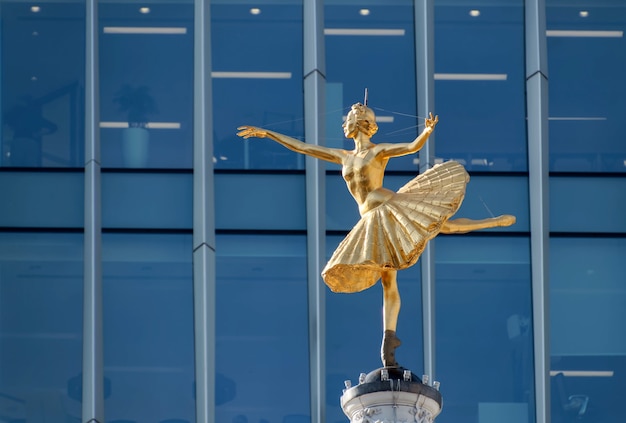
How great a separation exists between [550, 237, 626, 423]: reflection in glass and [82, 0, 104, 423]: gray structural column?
8909 millimetres

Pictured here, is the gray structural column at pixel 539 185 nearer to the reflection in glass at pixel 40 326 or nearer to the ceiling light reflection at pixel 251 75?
the ceiling light reflection at pixel 251 75

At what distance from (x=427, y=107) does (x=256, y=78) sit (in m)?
3.58

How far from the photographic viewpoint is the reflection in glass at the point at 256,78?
42.7m

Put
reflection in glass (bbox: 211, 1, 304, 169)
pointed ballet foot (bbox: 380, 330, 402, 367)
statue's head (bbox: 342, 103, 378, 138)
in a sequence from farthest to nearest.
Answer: reflection in glass (bbox: 211, 1, 304, 169)
statue's head (bbox: 342, 103, 378, 138)
pointed ballet foot (bbox: 380, 330, 402, 367)

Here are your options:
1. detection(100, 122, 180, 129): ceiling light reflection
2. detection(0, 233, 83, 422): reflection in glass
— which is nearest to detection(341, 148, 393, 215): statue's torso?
detection(0, 233, 83, 422): reflection in glass

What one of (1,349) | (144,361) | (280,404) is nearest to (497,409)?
(280,404)

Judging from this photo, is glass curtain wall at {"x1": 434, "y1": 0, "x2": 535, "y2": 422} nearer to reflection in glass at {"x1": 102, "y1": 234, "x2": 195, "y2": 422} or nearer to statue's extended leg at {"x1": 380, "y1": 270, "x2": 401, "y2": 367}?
reflection in glass at {"x1": 102, "y1": 234, "x2": 195, "y2": 422}

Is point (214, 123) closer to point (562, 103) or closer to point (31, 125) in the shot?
point (31, 125)

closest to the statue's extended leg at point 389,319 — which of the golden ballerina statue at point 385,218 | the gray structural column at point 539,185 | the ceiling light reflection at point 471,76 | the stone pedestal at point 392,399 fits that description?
the golden ballerina statue at point 385,218

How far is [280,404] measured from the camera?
41.2m

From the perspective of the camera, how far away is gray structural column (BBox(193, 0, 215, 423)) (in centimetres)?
4119

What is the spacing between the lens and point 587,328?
4203 centimetres

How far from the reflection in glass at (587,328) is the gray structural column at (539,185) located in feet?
0.92

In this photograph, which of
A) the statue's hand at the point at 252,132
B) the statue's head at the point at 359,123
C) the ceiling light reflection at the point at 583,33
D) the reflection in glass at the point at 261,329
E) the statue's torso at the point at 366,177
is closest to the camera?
the statue's torso at the point at 366,177
